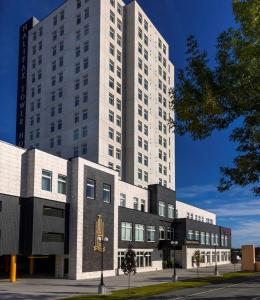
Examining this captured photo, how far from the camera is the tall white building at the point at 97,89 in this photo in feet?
231

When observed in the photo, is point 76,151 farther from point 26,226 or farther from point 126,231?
point 26,226

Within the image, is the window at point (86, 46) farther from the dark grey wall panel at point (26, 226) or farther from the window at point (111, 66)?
the dark grey wall panel at point (26, 226)

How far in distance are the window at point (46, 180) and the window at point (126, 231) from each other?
1571 centimetres

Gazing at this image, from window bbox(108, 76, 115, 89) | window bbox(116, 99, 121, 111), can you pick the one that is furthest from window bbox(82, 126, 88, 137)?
window bbox(108, 76, 115, 89)

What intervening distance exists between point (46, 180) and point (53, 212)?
10.7ft

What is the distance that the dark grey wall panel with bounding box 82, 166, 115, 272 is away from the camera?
4734 cm

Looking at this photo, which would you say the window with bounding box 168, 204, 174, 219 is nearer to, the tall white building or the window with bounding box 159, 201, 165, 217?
the window with bounding box 159, 201, 165, 217

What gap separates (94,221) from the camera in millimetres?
49156

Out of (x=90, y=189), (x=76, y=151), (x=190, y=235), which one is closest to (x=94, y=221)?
(x=90, y=189)

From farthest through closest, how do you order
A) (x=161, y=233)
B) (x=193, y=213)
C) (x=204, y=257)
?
(x=193, y=213) < (x=204, y=257) < (x=161, y=233)

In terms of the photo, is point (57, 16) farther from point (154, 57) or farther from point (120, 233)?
point (120, 233)

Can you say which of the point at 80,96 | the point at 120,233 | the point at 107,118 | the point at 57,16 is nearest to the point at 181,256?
the point at 120,233

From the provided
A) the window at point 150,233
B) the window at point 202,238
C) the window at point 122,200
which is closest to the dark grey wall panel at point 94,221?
the window at point 122,200

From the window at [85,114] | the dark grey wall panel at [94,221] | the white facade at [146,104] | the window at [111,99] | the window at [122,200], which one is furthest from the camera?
the white facade at [146,104]
